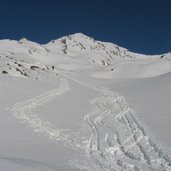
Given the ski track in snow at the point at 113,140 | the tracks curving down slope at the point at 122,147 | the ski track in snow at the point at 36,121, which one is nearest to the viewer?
the tracks curving down slope at the point at 122,147

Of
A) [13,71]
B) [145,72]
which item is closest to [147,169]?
[13,71]

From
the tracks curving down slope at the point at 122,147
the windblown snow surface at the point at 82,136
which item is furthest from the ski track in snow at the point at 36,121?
the tracks curving down slope at the point at 122,147

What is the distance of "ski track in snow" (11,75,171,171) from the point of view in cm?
1080

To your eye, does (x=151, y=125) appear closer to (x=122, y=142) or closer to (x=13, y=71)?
A: (x=122, y=142)

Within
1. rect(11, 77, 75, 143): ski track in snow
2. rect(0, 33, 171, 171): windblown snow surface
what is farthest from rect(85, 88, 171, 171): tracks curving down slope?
rect(11, 77, 75, 143): ski track in snow

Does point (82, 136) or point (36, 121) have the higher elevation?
point (36, 121)

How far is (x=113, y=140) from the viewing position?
13992 mm

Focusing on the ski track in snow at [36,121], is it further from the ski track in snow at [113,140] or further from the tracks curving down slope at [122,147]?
the tracks curving down slope at [122,147]

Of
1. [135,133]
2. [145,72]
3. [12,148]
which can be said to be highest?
[145,72]

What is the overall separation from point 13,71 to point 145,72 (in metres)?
48.0

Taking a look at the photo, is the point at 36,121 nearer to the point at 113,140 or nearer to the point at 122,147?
the point at 113,140

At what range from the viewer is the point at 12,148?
12.7 meters

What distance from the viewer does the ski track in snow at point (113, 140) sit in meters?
10.8

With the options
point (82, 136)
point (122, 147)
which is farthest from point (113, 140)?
point (82, 136)
